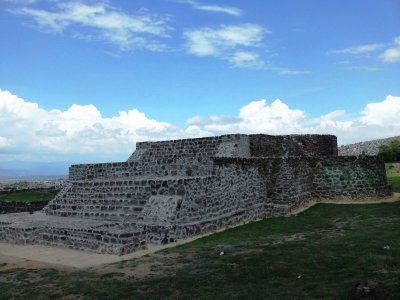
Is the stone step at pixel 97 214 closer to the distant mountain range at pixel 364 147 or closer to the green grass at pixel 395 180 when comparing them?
the green grass at pixel 395 180

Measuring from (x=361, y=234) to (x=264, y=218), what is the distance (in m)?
5.36

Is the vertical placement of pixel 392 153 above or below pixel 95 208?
above

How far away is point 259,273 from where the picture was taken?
7410 mm

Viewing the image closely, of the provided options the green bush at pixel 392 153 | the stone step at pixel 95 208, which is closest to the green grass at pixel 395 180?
the green bush at pixel 392 153

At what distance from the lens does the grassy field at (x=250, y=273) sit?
6430mm

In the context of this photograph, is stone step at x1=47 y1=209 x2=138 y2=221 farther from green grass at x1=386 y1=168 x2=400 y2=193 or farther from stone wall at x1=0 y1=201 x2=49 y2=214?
green grass at x1=386 y1=168 x2=400 y2=193

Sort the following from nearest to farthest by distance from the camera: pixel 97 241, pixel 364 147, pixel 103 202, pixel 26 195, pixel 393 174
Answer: pixel 97 241 → pixel 103 202 → pixel 26 195 → pixel 393 174 → pixel 364 147

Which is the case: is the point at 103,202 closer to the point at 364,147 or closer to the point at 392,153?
the point at 392,153

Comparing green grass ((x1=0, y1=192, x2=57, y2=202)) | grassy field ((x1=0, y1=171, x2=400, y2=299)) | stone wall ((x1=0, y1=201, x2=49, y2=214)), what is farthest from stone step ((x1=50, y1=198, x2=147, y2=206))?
green grass ((x1=0, y1=192, x2=57, y2=202))

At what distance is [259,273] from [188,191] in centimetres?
530

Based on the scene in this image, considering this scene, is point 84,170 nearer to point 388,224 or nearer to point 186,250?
point 186,250

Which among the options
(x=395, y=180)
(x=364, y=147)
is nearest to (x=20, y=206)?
(x=395, y=180)

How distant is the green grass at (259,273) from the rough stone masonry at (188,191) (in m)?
1.47

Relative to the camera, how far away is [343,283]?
21.3 feet
